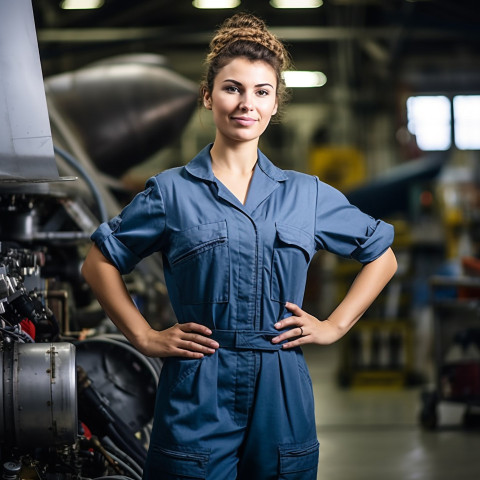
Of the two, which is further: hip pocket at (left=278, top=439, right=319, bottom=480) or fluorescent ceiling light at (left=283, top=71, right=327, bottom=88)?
fluorescent ceiling light at (left=283, top=71, right=327, bottom=88)

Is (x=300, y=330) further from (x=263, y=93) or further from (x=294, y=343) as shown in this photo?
(x=263, y=93)

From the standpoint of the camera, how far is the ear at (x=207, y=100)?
1.87 metres

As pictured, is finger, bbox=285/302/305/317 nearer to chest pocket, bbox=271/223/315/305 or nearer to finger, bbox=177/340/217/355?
chest pocket, bbox=271/223/315/305

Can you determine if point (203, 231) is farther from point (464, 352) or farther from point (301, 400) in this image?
point (464, 352)

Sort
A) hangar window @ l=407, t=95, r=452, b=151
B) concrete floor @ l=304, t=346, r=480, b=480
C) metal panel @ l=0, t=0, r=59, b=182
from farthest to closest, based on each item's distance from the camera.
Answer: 1. hangar window @ l=407, t=95, r=452, b=151
2. concrete floor @ l=304, t=346, r=480, b=480
3. metal panel @ l=0, t=0, r=59, b=182

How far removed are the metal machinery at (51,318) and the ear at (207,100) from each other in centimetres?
51

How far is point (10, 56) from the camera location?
2.26 metres

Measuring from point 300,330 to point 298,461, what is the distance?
27 centimetres

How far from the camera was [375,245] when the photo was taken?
1.89 meters

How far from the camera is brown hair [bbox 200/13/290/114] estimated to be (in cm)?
181

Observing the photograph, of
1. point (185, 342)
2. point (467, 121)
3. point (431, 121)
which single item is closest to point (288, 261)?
point (185, 342)

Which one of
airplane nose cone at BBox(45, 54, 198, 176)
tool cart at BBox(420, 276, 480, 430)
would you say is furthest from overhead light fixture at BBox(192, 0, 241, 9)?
tool cart at BBox(420, 276, 480, 430)

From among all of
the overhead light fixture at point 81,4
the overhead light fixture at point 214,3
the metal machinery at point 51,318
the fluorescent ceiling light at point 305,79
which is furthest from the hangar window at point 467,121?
the metal machinery at point 51,318

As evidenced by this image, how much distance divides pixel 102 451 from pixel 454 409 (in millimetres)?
3703
